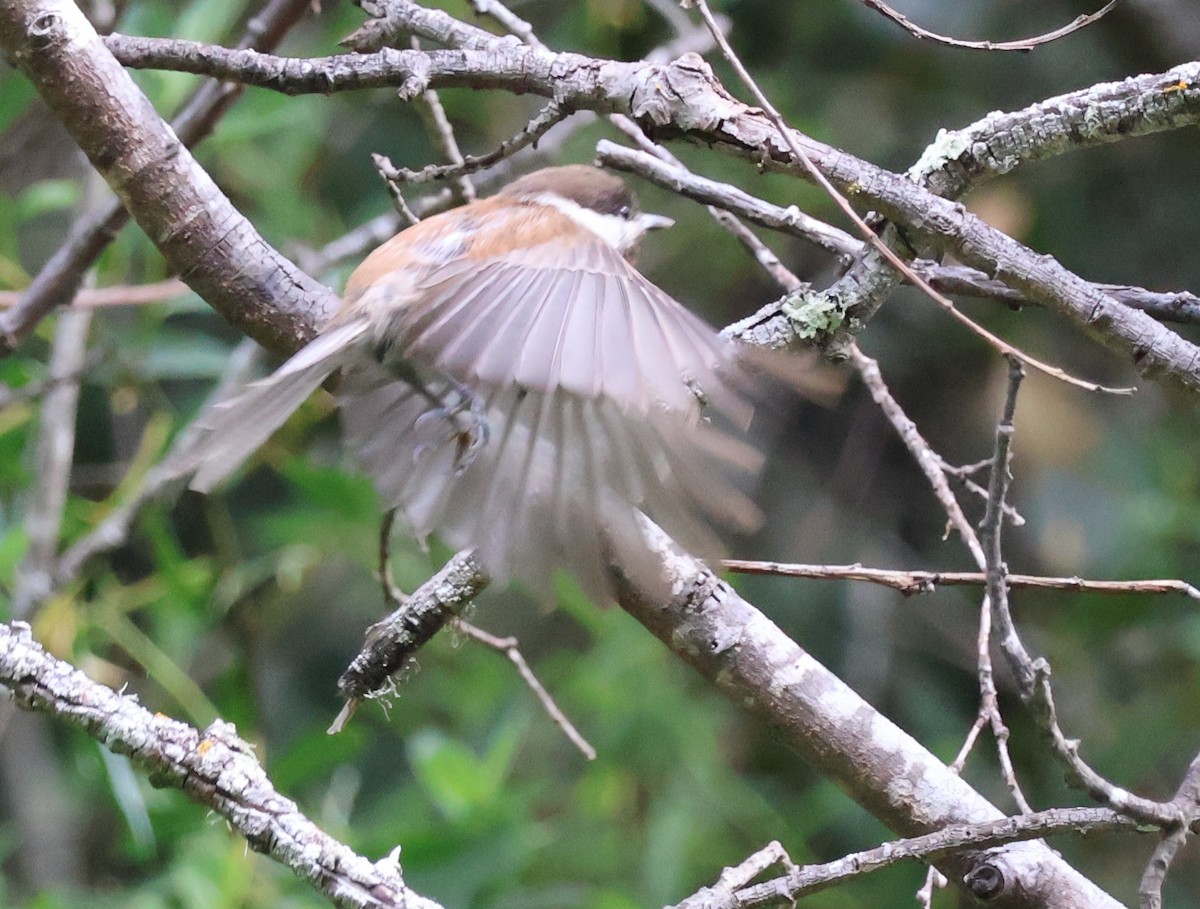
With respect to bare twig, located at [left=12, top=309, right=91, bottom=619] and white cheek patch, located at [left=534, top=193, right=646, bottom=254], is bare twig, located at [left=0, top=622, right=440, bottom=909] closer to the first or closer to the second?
white cheek patch, located at [left=534, top=193, right=646, bottom=254]

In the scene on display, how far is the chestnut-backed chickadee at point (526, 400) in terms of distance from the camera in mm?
997

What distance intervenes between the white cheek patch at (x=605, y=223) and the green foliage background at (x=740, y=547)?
699 millimetres

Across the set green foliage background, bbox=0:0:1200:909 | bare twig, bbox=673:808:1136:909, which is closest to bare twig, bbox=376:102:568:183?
bare twig, bbox=673:808:1136:909

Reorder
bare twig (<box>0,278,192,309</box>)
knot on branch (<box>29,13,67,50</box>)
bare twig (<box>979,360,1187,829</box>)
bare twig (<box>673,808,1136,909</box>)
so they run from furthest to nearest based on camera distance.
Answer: bare twig (<box>0,278,192,309</box>)
knot on branch (<box>29,13,67,50</box>)
bare twig (<box>673,808,1136,909</box>)
bare twig (<box>979,360,1187,829</box>)

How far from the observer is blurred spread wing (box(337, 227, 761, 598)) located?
984 mm

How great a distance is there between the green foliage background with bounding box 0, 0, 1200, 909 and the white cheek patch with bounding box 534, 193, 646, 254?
70cm

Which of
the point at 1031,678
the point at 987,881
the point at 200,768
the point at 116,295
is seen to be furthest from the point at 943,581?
the point at 116,295

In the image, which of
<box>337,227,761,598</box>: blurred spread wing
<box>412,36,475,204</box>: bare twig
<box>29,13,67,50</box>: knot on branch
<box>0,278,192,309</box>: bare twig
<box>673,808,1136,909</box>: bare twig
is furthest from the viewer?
<box>0,278,192,309</box>: bare twig

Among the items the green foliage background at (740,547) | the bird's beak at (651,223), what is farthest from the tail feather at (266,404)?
the green foliage background at (740,547)

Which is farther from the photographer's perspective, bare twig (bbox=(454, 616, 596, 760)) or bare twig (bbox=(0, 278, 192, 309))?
bare twig (bbox=(0, 278, 192, 309))

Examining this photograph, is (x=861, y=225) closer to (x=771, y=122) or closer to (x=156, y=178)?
(x=771, y=122)

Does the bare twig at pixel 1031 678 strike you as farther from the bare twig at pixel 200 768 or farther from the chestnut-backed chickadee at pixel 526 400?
the bare twig at pixel 200 768

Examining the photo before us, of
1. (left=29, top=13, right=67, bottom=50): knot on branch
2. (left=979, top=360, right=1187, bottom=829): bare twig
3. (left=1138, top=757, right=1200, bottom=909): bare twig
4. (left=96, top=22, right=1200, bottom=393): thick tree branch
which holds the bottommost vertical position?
(left=1138, top=757, right=1200, bottom=909): bare twig

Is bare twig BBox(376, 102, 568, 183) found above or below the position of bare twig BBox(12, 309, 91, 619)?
above
